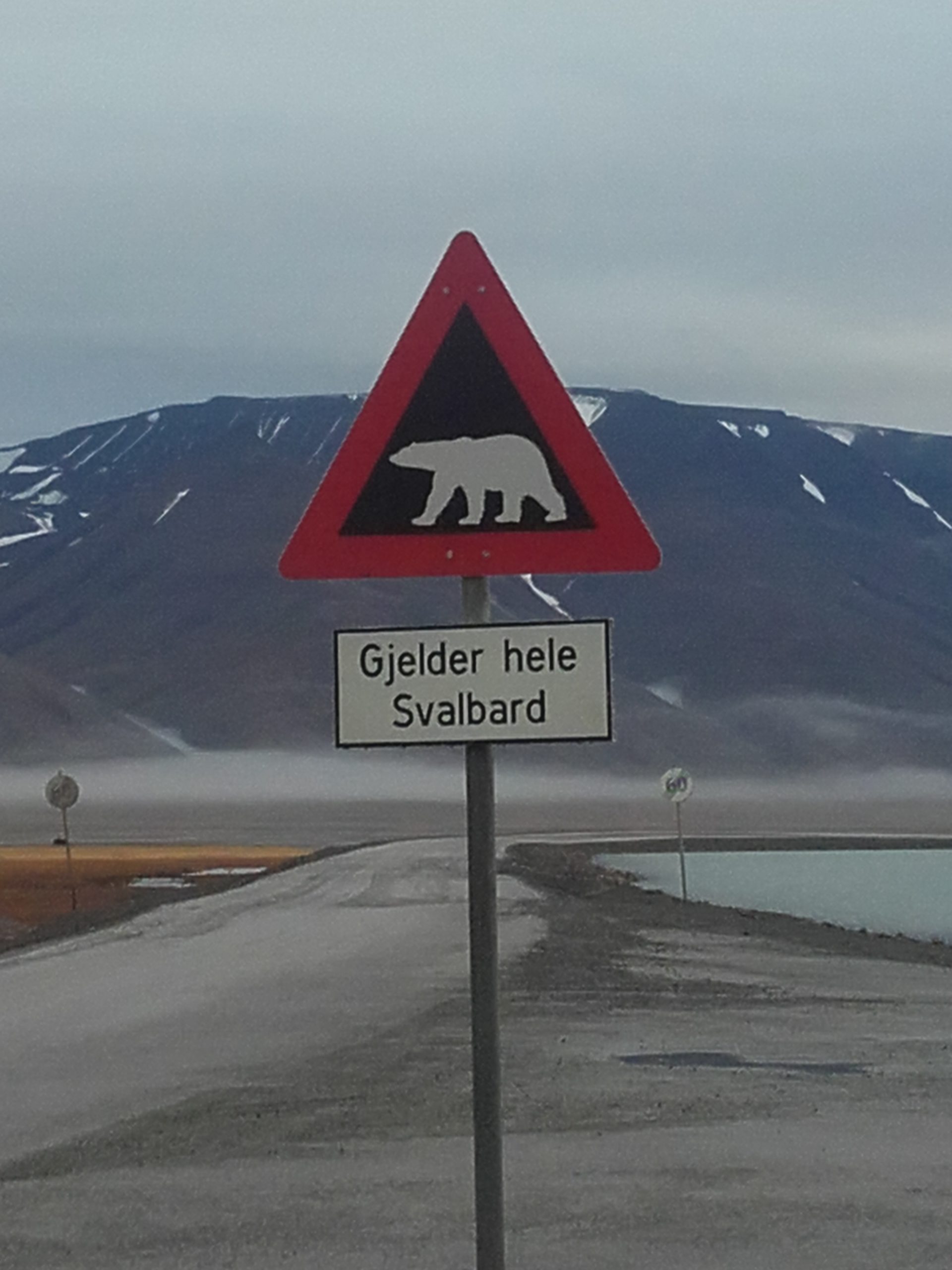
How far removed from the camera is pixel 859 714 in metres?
175

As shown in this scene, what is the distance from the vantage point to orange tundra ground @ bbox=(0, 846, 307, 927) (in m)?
45.3

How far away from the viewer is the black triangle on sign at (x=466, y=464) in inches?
199

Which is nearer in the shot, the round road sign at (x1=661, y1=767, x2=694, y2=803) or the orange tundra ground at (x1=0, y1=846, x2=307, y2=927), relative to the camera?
the round road sign at (x1=661, y1=767, x2=694, y2=803)

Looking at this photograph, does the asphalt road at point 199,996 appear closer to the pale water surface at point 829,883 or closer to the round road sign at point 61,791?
the round road sign at point 61,791

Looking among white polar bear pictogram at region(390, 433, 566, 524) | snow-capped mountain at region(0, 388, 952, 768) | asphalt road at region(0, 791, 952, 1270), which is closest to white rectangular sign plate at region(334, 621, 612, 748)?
white polar bear pictogram at region(390, 433, 566, 524)

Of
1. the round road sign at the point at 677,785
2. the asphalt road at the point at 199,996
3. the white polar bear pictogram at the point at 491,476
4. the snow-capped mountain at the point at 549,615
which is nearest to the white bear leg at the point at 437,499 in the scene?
the white polar bear pictogram at the point at 491,476

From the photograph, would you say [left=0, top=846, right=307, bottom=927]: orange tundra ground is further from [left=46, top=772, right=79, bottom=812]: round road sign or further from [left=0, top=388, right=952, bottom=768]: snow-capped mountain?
[left=0, top=388, right=952, bottom=768]: snow-capped mountain

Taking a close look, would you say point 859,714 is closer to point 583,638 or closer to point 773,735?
point 773,735

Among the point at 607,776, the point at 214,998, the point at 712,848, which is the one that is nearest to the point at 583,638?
the point at 214,998

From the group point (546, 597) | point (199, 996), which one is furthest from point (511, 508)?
point (546, 597)

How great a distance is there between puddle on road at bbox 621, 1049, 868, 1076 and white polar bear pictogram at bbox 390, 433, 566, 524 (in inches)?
313

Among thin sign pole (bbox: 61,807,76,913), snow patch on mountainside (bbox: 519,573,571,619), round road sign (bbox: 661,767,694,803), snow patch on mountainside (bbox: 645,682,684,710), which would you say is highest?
snow patch on mountainside (bbox: 519,573,571,619)

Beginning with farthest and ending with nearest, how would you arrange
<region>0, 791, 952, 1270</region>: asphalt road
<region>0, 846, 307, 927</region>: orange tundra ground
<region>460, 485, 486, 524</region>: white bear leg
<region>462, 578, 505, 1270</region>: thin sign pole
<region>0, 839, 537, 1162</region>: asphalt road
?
<region>0, 846, 307, 927</region>: orange tundra ground → <region>0, 839, 537, 1162</region>: asphalt road → <region>0, 791, 952, 1270</region>: asphalt road → <region>460, 485, 486, 524</region>: white bear leg → <region>462, 578, 505, 1270</region>: thin sign pole

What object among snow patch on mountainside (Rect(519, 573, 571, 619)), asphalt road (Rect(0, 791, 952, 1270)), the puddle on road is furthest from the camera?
snow patch on mountainside (Rect(519, 573, 571, 619))
